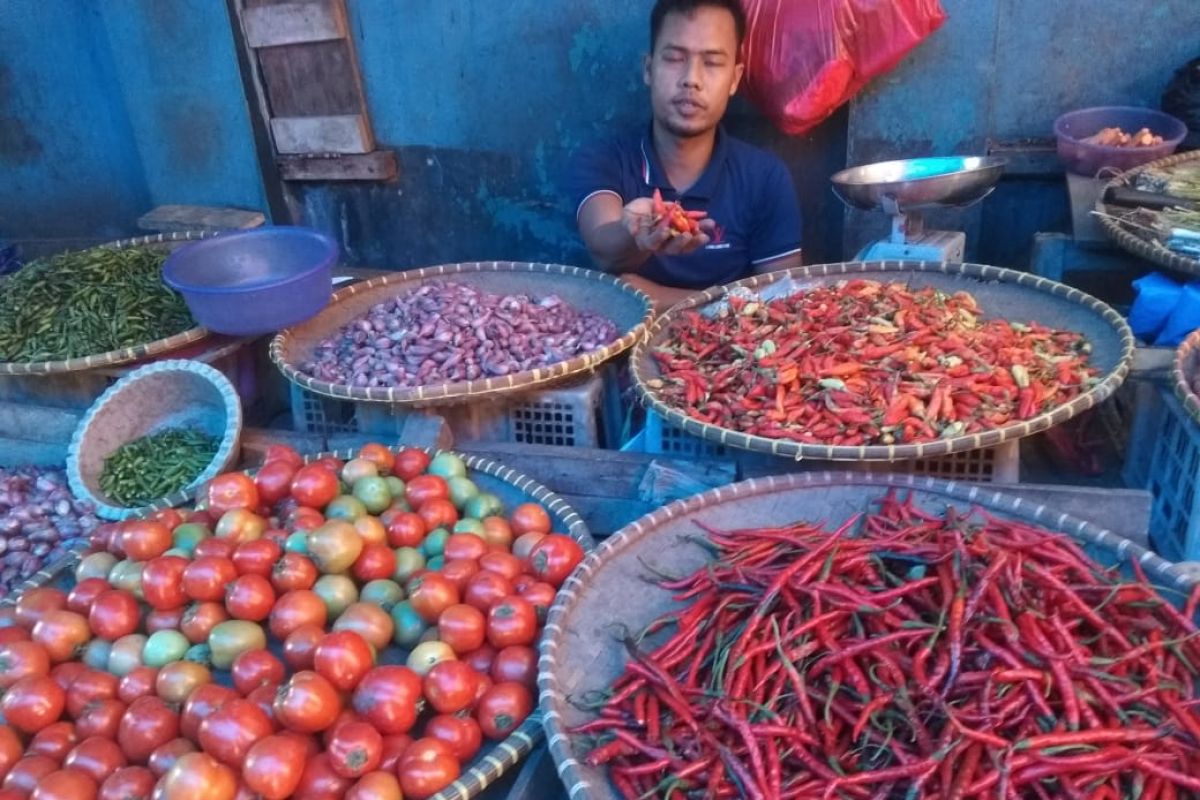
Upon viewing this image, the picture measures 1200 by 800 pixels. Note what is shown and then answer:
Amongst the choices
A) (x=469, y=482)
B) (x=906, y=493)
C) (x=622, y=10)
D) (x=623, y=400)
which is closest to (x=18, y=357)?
(x=469, y=482)

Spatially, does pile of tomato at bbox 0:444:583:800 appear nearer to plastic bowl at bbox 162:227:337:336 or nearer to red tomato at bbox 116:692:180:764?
red tomato at bbox 116:692:180:764

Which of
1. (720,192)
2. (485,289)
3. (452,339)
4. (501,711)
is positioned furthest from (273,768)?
(720,192)

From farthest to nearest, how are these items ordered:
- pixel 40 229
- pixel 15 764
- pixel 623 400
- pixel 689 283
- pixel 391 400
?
pixel 40 229 → pixel 689 283 → pixel 623 400 → pixel 391 400 → pixel 15 764

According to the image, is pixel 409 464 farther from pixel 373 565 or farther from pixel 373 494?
pixel 373 565

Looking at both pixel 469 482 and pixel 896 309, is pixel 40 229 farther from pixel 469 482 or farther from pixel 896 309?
pixel 896 309

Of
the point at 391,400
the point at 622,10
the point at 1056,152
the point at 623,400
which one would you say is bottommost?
the point at 623,400

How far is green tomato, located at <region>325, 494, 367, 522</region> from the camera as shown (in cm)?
238

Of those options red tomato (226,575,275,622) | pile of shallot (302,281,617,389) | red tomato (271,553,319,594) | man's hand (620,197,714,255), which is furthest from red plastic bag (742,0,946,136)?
red tomato (226,575,275,622)

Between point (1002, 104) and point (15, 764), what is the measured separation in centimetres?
405

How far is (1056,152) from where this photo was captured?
394 cm

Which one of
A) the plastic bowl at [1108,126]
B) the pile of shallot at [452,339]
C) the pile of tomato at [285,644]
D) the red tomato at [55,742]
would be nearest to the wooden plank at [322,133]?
the pile of shallot at [452,339]

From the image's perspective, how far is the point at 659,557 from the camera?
221 cm

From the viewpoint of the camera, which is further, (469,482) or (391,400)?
(391,400)

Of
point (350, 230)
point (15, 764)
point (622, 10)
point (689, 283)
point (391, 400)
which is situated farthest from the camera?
point (350, 230)
